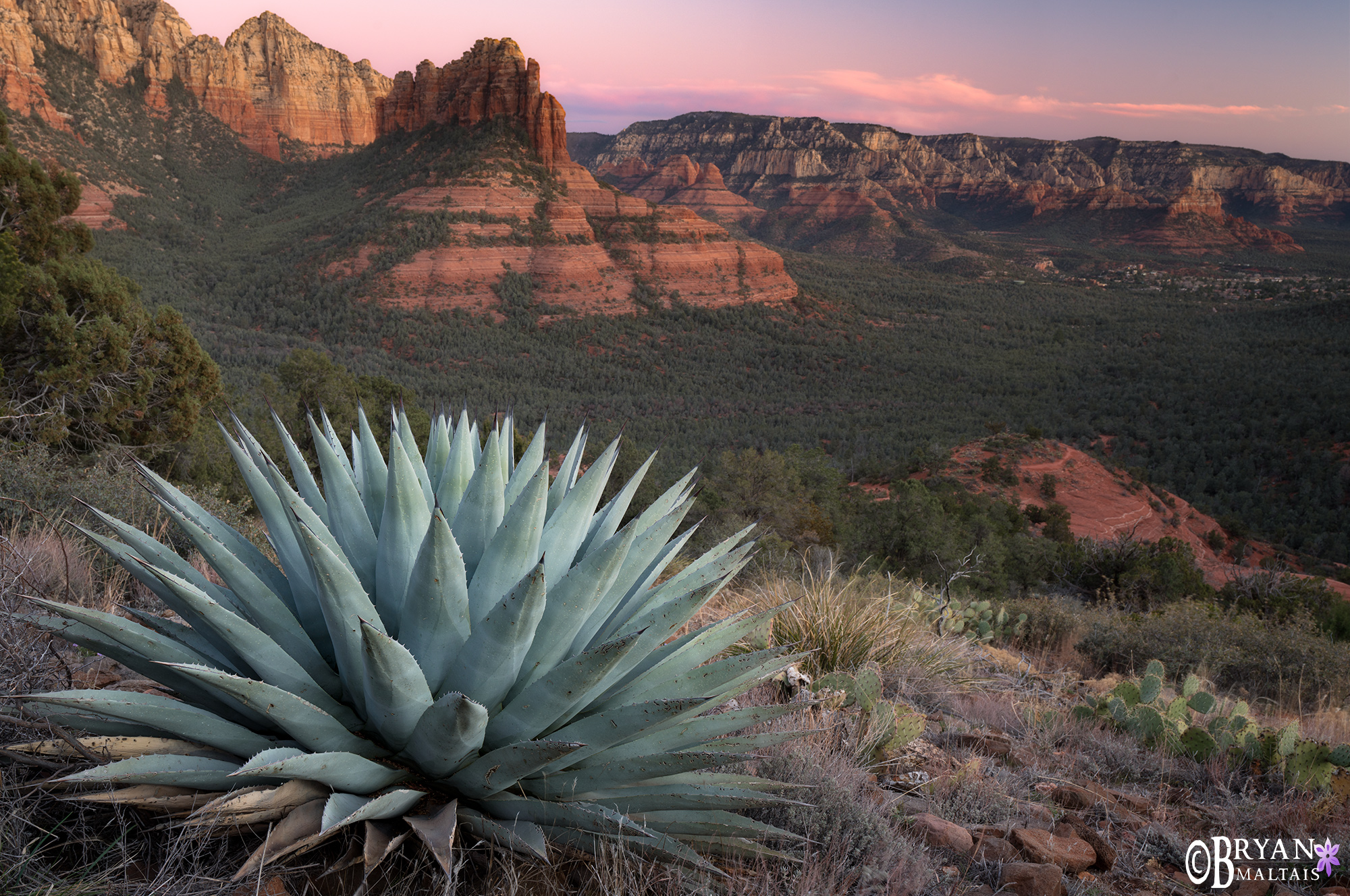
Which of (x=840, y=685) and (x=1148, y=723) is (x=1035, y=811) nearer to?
(x=840, y=685)

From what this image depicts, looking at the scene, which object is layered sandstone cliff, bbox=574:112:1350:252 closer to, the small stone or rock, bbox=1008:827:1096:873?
the small stone

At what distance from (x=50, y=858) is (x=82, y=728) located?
257mm

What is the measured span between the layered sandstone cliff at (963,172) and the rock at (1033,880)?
136726 mm

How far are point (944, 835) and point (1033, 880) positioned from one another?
250 mm

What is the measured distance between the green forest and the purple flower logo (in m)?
10.8

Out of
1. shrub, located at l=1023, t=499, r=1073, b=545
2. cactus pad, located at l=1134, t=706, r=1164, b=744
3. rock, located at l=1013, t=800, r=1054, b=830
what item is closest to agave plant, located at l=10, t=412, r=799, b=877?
rock, located at l=1013, t=800, r=1054, b=830

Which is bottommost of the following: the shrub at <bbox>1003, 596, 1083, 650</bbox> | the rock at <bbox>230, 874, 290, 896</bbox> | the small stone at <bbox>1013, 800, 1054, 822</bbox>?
the shrub at <bbox>1003, 596, 1083, 650</bbox>

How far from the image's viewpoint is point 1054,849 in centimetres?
192

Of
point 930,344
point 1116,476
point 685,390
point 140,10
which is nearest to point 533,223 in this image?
point 685,390

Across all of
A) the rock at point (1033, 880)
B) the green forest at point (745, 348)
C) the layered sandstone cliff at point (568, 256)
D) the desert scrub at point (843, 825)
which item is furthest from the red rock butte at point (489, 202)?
the rock at point (1033, 880)

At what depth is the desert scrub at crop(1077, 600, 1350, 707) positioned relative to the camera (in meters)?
5.71

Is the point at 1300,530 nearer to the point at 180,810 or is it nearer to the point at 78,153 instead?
the point at 180,810

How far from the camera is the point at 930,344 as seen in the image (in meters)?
48.2

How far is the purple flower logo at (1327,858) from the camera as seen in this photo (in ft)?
6.45
